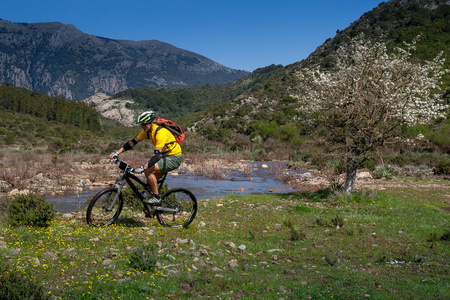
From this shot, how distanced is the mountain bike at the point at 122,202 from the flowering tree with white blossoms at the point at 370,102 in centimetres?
698

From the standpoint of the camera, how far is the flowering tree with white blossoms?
43.5ft

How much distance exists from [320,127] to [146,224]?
26.7 feet

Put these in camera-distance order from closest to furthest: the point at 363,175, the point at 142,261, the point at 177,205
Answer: the point at 142,261
the point at 177,205
the point at 363,175

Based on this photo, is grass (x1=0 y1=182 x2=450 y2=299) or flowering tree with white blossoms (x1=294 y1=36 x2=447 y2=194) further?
flowering tree with white blossoms (x1=294 y1=36 x2=447 y2=194)

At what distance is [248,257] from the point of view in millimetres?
7465

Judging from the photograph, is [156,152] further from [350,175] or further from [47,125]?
[47,125]

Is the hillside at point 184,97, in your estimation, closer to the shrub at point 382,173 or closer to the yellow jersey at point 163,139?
the shrub at point 382,173

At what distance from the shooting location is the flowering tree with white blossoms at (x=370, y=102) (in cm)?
1325

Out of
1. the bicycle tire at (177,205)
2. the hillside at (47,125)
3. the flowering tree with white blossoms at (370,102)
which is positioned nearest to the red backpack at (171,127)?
the bicycle tire at (177,205)

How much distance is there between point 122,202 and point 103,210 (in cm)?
45

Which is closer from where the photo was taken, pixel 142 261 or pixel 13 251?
pixel 142 261

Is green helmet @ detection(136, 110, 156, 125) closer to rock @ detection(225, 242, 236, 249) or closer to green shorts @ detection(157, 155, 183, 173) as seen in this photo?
green shorts @ detection(157, 155, 183, 173)

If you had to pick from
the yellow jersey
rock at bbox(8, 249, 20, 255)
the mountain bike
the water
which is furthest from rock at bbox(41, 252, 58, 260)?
the water

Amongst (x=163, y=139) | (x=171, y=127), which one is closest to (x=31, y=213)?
(x=163, y=139)
